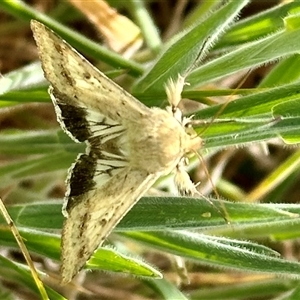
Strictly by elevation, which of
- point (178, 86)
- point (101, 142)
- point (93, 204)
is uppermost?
point (178, 86)

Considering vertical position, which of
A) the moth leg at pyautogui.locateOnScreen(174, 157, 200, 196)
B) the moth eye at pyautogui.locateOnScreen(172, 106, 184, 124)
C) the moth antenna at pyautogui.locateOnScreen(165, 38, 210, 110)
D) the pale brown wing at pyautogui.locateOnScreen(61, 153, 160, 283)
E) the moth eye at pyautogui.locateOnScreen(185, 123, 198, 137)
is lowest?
the pale brown wing at pyautogui.locateOnScreen(61, 153, 160, 283)

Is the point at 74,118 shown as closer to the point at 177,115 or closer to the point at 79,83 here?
the point at 79,83

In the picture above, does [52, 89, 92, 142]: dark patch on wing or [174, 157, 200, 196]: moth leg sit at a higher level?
[52, 89, 92, 142]: dark patch on wing

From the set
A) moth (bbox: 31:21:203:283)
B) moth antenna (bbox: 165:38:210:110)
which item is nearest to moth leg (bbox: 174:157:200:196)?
moth (bbox: 31:21:203:283)

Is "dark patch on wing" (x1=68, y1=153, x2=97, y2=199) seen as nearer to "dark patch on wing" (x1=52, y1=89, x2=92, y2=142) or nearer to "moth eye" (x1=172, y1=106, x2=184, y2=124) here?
"dark patch on wing" (x1=52, y1=89, x2=92, y2=142)

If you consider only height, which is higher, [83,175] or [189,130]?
[189,130]

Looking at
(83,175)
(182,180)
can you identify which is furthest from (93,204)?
(182,180)

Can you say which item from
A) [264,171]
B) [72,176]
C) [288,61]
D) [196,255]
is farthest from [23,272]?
[264,171]

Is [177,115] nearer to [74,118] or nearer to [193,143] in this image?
[193,143]

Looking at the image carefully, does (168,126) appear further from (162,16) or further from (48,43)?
(162,16)
